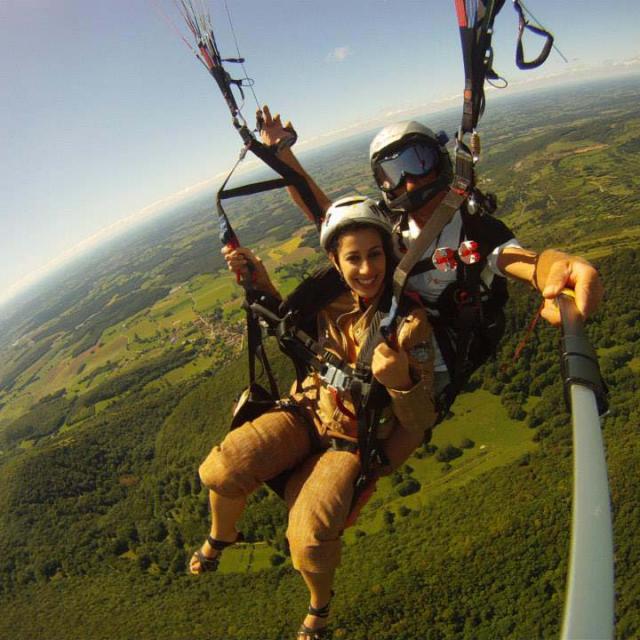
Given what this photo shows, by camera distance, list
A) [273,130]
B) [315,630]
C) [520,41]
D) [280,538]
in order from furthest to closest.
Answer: [280,538]
[273,130]
[315,630]
[520,41]

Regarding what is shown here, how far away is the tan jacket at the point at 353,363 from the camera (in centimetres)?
257

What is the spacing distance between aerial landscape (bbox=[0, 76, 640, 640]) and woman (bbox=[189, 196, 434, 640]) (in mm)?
23648

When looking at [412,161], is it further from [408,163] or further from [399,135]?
[399,135]

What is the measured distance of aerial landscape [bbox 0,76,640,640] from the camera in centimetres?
4681

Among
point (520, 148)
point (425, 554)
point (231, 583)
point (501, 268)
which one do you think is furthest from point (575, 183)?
point (501, 268)

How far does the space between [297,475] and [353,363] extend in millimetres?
880

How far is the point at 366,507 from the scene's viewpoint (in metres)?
54.3

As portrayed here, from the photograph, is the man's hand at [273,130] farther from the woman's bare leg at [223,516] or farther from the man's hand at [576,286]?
the woman's bare leg at [223,516]

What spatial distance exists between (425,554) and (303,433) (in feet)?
177

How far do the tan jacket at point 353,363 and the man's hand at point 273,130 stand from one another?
1381 mm

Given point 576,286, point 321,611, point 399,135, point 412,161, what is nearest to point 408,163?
point 412,161

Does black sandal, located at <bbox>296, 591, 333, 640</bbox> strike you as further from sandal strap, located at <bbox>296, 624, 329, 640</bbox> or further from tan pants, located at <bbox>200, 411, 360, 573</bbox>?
tan pants, located at <bbox>200, 411, 360, 573</bbox>

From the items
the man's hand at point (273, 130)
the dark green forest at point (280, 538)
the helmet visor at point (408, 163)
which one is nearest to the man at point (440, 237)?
the helmet visor at point (408, 163)

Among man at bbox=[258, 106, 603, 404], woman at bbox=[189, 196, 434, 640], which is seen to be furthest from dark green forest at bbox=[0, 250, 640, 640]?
woman at bbox=[189, 196, 434, 640]
